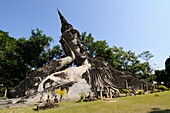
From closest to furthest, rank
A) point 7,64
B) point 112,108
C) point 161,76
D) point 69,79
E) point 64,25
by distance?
point 112,108
point 69,79
point 64,25
point 7,64
point 161,76

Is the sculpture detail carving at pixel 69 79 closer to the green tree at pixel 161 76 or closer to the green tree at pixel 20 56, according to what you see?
the green tree at pixel 20 56

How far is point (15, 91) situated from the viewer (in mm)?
20156

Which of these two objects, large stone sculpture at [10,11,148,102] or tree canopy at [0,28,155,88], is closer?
large stone sculpture at [10,11,148,102]

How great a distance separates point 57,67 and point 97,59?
5.01m

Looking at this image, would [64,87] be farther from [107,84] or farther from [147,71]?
[147,71]

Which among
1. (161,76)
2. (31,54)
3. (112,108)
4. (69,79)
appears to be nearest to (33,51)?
(31,54)

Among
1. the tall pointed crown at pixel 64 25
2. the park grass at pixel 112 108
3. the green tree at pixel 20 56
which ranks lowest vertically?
the park grass at pixel 112 108

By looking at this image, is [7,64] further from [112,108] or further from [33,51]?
[112,108]

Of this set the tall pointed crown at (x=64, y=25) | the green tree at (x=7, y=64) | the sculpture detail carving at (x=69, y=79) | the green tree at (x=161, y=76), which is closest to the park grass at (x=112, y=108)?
the sculpture detail carving at (x=69, y=79)

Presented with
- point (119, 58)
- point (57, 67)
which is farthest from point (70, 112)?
point (119, 58)

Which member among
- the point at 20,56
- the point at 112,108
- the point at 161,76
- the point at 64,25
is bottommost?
the point at 112,108

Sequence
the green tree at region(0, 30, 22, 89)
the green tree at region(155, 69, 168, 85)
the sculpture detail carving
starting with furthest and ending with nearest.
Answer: the green tree at region(155, 69, 168, 85), the green tree at region(0, 30, 22, 89), the sculpture detail carving

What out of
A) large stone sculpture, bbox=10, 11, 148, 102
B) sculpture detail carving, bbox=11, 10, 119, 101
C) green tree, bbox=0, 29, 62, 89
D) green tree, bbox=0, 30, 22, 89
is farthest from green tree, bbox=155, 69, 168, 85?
green tree, bbox=0, 30, 22, 89

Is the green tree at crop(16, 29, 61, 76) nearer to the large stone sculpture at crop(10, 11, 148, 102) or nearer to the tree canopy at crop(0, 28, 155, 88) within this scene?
the tree canopy at crop(0, 28, 155, 88)
